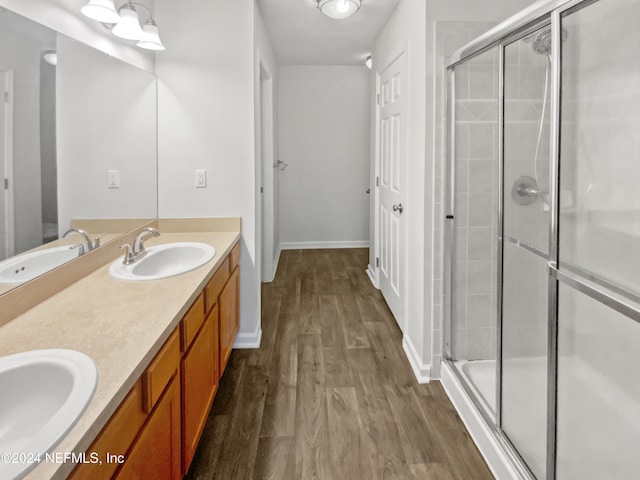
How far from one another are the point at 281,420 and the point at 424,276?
1.07 m

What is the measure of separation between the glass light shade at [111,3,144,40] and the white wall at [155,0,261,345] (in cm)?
60

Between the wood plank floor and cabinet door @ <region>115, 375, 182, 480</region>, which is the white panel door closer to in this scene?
the wood plank floor

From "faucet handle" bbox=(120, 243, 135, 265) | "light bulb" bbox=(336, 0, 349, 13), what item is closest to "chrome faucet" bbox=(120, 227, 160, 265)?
"faucet handle" bbox=(120, 243, 135, 265)

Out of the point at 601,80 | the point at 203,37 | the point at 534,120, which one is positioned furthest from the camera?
the point at 203,37

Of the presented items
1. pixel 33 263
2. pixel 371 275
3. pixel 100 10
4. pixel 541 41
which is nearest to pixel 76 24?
pixel 100 10

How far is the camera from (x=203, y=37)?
274 cm

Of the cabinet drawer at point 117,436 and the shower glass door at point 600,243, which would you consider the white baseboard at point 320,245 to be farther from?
the cabinet drawer at point 117,436

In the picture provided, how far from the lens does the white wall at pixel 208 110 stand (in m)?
2.73

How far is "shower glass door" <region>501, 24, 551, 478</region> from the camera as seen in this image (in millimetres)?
1649

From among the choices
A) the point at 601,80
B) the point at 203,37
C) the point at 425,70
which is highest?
the point at 203,37

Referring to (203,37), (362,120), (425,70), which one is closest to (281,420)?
(425,70)

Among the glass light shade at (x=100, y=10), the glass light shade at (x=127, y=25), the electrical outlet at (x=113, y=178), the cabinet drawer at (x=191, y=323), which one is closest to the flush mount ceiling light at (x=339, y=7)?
the glass light shade at (x=127, y=25)

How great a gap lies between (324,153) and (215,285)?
13.4 ft

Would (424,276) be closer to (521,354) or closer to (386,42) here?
(521,354)
